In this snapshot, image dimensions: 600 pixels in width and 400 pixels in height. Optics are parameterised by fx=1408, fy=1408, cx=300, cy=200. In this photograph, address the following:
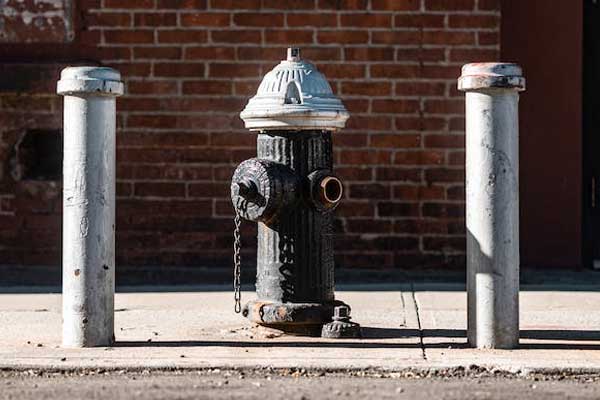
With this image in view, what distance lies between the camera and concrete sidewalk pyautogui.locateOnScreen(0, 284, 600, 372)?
6.51 metres

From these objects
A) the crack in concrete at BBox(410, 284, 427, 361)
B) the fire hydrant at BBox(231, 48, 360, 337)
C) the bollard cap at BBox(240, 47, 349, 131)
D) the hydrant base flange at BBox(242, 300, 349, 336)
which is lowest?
the crack in concrete at BBox(410, 284, 427, 361)

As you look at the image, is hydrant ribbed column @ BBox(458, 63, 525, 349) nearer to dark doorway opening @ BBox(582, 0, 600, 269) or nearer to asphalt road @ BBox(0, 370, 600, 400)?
asphalt road @ BBox(0, 370, 600, 400)

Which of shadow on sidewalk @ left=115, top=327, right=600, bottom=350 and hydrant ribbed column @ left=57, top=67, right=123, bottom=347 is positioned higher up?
hydrant ribbed column @ left=57, top=67, right=123, bottom=347

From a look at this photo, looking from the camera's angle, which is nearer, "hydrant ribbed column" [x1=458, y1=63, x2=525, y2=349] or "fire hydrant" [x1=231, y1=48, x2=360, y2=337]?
"hydrant ribbed column" [x1=458, y1=63, x2=525, y2=349]

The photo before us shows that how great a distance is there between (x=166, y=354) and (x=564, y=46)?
4.65m

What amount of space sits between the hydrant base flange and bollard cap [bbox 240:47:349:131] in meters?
A: 0.91

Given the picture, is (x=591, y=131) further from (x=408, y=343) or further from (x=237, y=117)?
(x=408, y=343)

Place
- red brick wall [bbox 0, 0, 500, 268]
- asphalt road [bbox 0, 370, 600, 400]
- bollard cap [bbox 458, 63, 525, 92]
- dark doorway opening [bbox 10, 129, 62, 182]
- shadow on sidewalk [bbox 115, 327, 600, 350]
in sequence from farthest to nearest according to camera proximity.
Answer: dark doorway opening [bbox 10, 129, 62, 182], red brick wall [bbox 0, 0, 500, 268], shadow on sidewalk [bbox 115, 327, 600, 350], bollard cap [bbox 458, 63, 525, 92], asphalt road [bbox 0, 370, 600, 400]

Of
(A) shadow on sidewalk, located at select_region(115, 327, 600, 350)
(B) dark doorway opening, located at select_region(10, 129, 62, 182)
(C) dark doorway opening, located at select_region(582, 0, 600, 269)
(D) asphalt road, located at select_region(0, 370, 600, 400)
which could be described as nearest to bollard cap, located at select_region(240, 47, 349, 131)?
(A) shadow on sidewalk, located at select_region(115, 327, 600, 350)

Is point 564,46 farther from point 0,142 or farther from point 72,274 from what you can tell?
point 72,274

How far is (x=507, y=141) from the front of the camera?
6.82 meters

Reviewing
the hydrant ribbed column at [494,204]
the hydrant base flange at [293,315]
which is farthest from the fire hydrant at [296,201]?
the hydrant ribbed column at [494,204]

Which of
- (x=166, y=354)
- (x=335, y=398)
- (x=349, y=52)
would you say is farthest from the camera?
(x=349, y=52)

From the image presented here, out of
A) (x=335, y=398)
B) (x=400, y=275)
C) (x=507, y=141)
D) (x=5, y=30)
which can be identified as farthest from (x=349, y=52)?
(x=335, y=398)
